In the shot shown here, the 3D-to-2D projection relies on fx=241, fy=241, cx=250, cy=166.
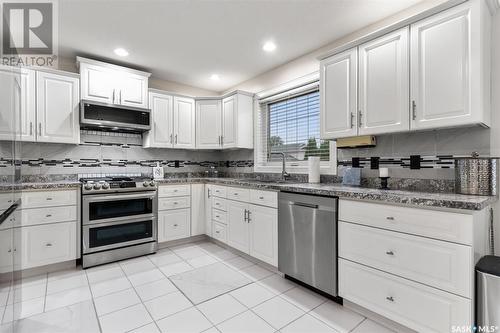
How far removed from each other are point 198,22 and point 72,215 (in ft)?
8.28

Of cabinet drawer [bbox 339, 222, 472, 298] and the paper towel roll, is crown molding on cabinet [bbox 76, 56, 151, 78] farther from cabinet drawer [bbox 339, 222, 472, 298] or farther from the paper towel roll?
cabinet drawer [bbox 339, 222, 472, 298]

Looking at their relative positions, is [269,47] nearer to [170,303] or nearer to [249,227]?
[249,227]

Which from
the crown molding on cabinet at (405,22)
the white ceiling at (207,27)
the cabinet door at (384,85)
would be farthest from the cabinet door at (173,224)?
the crown molding on cabinet at (405,22)

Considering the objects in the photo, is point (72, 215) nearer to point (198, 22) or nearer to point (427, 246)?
point (198, 22)

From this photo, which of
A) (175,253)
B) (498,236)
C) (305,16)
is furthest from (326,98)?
(175,253)

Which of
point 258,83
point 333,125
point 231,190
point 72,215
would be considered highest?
point 258,83

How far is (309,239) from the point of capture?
2.18 m

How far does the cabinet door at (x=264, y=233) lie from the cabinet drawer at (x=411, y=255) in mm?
770

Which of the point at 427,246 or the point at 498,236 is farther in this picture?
the point at 498,236

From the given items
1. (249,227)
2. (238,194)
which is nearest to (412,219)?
(249,227)

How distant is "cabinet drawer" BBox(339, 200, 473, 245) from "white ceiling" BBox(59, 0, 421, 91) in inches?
70.3

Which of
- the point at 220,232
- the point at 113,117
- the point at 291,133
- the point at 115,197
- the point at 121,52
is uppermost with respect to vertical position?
the point at 121,52

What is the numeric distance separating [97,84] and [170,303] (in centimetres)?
279

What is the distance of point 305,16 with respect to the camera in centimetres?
232
